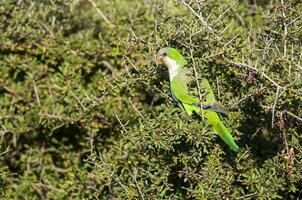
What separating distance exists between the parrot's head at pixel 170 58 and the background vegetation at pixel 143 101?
1.8 inches

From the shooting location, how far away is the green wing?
2943mm

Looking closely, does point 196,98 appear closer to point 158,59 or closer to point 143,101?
point 158,59

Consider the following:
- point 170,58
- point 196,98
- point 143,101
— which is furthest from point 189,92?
point 143,101

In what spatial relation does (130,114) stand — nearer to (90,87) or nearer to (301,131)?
(90,87)

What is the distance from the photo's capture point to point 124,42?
3256 mm

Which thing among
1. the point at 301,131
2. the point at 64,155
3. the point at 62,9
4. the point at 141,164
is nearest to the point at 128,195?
the point at 141,164

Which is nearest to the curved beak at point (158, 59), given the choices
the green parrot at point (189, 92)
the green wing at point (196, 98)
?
the green parrot at point (189, 92)

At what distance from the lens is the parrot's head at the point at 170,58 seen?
10.1 ft

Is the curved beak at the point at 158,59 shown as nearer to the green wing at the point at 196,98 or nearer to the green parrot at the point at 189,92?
the green parrot at the point at 189,92

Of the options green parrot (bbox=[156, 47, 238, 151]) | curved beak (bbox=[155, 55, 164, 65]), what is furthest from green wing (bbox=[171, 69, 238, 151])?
curved beak (bbox=[155, 55, 164, 65])

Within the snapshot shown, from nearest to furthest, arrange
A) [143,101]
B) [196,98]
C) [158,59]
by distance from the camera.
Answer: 1. [196,98]
2. [158,59]
3. [143,101]

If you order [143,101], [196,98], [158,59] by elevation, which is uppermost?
[158,59]

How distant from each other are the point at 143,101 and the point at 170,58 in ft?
4.10

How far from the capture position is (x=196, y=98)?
299cm
